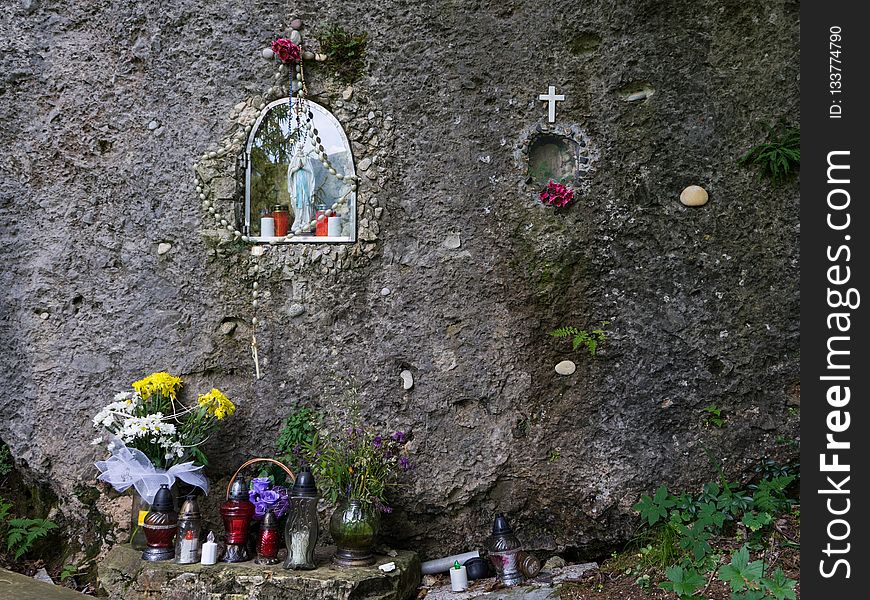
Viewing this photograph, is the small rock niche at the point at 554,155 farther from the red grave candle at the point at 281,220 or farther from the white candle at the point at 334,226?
the red grave candle at the point at 281,220

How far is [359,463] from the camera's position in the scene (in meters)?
3.96

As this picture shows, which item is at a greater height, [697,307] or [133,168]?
[133,168]

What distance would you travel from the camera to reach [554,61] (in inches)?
171

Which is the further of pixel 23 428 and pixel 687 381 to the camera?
pixel 23 428

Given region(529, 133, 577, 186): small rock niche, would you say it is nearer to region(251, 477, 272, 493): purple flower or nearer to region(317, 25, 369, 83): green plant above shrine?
region(317, 25, 369, 83): green plant above shrine

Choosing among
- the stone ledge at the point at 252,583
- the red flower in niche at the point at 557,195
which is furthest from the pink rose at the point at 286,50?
the stone ledge at the point at 252,583

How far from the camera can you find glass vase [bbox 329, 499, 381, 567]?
3.75m

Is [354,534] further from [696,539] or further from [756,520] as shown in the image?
[756,520]

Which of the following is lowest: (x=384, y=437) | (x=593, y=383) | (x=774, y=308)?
(x=384, y=437)

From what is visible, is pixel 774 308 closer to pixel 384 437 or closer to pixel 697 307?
pixel 697 307

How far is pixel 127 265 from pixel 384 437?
5.92 ft

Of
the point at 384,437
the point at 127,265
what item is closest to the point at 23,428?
the point at 127,265

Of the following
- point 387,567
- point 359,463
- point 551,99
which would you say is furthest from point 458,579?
point 551,99

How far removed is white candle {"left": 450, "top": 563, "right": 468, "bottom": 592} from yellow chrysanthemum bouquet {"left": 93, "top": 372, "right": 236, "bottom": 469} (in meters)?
1.43
